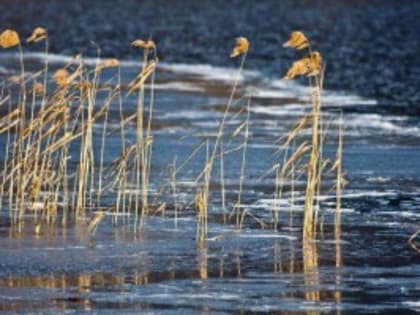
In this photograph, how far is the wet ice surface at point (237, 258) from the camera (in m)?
10.3

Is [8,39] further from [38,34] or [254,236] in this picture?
[254,236]

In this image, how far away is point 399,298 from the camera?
1039cm

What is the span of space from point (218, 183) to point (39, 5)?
66.4 meters

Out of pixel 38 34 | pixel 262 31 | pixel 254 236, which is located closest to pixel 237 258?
pixel 254 236

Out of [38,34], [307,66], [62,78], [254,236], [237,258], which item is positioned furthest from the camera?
[38,34]

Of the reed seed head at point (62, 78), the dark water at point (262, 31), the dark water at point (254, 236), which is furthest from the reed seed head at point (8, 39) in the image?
the dark water at point (262, 31)

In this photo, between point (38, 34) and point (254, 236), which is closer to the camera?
point (254, 236)

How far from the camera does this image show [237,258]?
12016 mm

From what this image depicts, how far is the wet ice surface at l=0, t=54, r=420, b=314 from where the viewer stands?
10.3m

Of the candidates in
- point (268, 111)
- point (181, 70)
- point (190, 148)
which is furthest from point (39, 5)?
point (190, 148)

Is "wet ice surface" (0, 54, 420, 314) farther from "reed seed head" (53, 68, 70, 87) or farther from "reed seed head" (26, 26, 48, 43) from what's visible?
"reed seed head" (26, 26, 48, 43)

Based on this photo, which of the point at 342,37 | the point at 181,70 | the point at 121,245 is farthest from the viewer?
the point at 342,37

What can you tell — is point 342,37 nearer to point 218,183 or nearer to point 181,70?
point 181,70

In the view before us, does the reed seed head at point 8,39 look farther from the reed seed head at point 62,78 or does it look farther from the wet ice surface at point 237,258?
the wet ice surface at point 237,258
